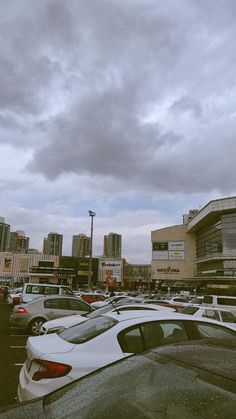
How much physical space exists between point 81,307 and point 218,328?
356 inches

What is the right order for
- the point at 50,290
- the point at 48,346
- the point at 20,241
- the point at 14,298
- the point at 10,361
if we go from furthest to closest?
the point at 20,241 → the point at 14,298 → the point at 50,290 → the point at 10,361 → the point at 48,346

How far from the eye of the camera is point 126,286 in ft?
345

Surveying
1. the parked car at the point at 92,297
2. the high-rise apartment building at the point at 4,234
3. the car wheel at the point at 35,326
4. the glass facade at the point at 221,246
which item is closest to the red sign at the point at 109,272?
the glass facade at the point at 221,246

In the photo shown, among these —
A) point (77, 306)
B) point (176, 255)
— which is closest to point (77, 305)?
point (77, 306)

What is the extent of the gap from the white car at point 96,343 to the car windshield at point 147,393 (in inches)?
56.5

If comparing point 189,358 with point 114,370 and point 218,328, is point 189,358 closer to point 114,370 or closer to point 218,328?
point 114,370

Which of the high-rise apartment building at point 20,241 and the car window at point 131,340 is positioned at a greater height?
the high-rise apartment building at point 20,241

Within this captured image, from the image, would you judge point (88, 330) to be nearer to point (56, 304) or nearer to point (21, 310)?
point (56, 304)

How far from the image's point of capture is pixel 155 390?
86.9 inches

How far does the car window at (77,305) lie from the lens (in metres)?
13.7

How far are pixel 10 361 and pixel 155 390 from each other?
7.67m

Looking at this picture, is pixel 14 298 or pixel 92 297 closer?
pixel 14 298

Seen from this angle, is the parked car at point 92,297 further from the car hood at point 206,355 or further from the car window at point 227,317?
the car hood at point 206,355

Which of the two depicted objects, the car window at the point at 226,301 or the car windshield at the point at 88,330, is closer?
the car windshield at the point at 88,330
